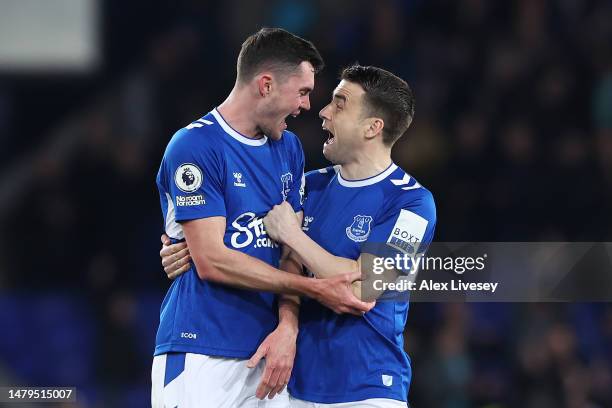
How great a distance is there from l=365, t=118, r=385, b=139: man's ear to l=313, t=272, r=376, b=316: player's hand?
0.65 m

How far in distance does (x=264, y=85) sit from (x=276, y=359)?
3.63 feet

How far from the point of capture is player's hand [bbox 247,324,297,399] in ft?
12.5

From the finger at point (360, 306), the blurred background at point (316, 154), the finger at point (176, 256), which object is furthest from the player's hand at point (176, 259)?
the blurred background at point (316, 154)

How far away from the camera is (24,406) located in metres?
6.44

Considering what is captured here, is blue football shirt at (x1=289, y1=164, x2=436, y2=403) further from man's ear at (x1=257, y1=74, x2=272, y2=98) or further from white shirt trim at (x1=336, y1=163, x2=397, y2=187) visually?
man's ear at (x1=257, y1=74, x2=272, y2=98)

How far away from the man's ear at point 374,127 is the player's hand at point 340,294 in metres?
0.65

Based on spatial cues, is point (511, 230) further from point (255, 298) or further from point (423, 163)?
point (255, 298)

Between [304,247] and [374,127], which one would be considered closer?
[304,247]

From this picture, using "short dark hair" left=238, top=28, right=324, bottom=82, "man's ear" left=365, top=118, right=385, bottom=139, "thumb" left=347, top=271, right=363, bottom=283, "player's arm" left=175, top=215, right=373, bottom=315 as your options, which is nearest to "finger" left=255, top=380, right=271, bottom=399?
"player's arm" left=175, top=215, right=373, bottom=315

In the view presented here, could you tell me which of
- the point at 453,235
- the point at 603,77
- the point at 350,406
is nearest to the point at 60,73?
the point at 453,235

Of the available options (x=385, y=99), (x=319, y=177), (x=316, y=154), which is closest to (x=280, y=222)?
(x=319, y=177)

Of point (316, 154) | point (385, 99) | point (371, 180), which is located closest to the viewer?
point (371, 180)

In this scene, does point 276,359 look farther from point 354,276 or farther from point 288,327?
point 354,276

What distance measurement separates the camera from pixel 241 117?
3.99 metres
